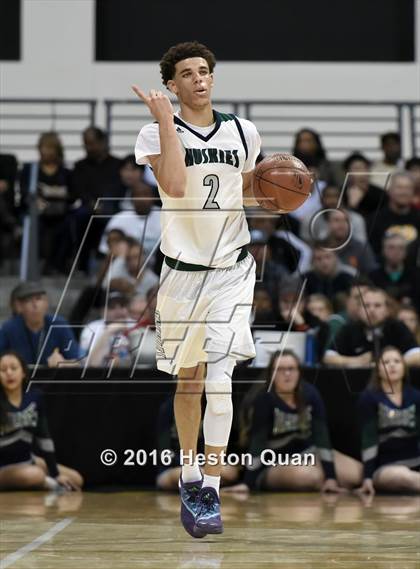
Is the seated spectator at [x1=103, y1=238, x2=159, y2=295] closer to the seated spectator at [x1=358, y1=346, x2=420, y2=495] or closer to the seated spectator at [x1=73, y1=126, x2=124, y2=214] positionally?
the seated spectator at [x1=73, y1=126, x2=124, y2=214]

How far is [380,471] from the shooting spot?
957 centimetres

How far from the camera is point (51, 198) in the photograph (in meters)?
12.6

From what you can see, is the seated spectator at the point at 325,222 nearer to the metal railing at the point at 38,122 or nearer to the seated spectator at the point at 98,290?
the seated spectator at the point at 98,290

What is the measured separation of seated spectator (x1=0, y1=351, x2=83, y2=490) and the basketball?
3120 millimetres

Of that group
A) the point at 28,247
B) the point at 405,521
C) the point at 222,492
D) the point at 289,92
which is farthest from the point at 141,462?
the point at 289,92

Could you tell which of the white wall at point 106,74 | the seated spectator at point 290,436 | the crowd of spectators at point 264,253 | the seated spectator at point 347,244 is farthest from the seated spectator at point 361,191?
the seated spectator at point 290,436

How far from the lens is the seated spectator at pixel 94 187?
12547mm

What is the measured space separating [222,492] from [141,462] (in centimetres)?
73

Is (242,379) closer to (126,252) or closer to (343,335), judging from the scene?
(343,335)

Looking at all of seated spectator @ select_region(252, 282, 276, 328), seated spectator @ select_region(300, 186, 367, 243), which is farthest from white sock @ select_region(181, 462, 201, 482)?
seated spectator @ select_region(300, 186, 367, 243)

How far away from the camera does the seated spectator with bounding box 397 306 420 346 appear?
10500 millimetres

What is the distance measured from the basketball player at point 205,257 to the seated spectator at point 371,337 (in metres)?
3.17

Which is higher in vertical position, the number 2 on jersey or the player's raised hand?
the player's raised hand

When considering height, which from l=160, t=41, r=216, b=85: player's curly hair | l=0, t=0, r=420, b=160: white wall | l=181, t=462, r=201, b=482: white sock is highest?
l=0, t=0, r=420, b=160: white wall
